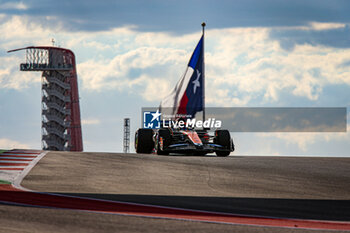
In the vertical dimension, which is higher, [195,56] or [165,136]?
[195,56]

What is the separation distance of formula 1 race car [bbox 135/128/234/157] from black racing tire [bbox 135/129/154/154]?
1.29 ft

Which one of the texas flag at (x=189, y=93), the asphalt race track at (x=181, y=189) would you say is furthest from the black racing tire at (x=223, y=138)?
the texas flag at (x=189, y=93)

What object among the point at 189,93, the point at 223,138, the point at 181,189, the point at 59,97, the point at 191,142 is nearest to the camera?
the point at 181,189

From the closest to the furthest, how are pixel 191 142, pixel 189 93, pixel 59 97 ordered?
pixel 191 142, pixel 189 93, pixel 59 97

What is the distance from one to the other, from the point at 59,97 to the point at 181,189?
73.5m

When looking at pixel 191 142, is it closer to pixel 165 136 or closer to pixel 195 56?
pixel 165 136

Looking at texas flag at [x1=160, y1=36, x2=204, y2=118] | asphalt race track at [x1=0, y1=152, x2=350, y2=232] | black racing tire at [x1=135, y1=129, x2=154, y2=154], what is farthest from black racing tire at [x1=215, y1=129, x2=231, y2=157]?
texas flag at [x1=160, y1=36, x2=204, y2=118]

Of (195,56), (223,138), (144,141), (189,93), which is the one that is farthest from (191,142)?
(195,56)

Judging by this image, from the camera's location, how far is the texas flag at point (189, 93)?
26.5 m

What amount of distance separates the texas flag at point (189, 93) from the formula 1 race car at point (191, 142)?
17.3 feet

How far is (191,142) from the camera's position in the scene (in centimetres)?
1992

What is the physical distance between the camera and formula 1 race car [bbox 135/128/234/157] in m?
19.8

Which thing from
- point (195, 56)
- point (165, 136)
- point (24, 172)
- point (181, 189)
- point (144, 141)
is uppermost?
point (195, 56)

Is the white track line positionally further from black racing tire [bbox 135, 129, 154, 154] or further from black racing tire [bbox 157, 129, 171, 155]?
black racing tire [bbox 135, 129, 154, 154]
